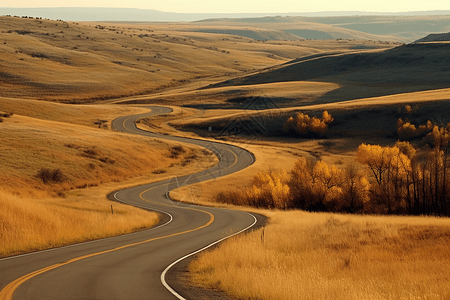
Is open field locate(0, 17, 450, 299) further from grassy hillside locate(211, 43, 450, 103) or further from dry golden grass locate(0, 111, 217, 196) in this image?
grassy hillside locate(211, 43, 450, 103)

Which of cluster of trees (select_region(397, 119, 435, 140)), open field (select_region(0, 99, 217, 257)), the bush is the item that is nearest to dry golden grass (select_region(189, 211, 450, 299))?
open field (select_region(0, 99, 217, 257))

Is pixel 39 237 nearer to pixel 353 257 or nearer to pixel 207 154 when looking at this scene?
pixel 353 257

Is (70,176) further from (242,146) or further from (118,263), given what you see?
(118,263)

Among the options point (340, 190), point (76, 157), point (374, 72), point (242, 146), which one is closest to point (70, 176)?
point (76, 157)

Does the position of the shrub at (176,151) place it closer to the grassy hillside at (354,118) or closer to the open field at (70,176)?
the open field at (70,176)

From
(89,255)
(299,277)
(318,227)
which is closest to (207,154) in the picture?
(318,227)

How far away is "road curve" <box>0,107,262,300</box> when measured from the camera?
13109 mm

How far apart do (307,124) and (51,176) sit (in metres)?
60.2

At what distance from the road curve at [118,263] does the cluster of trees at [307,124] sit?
65.0 metres

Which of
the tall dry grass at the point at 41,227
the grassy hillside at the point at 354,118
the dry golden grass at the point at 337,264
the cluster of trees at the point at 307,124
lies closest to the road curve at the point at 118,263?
the tall dry grass at the point at 41,227

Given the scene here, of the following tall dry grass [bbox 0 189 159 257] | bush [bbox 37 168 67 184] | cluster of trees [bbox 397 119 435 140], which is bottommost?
cluster of trees [bbox 397 119 435 140]

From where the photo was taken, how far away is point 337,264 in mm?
16312

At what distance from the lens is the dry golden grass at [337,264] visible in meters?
12.4

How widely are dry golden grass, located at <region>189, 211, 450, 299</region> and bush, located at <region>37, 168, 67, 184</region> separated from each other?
124 ft
